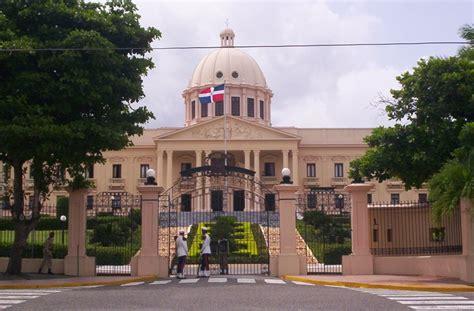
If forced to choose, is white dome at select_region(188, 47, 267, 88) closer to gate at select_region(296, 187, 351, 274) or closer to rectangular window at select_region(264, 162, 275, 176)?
rectangular window at select_region(264, 162, 275, 176)

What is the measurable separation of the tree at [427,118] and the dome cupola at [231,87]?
5384 centimetres

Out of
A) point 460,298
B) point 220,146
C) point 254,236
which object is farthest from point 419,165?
point 220,146

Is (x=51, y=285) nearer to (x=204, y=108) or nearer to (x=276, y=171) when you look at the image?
(x=276, y=171)

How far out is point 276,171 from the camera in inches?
Answer: 2852

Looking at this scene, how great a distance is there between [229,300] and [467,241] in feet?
28.3

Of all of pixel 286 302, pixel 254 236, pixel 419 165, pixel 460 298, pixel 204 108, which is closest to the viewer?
pixel 286 302

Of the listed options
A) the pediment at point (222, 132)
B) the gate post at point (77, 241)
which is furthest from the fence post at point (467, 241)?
the pediment at point (222, 132)

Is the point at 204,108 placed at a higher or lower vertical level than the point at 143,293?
higher

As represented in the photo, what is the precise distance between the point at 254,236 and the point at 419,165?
1659 cm

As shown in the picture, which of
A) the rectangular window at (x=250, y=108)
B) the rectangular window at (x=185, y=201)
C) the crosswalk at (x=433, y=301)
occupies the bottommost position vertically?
the crosswalk at (x=433, y=301)

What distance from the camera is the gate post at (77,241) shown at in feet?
72.3

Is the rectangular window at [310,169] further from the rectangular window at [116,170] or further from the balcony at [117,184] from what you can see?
the rectangular window at [116,170]

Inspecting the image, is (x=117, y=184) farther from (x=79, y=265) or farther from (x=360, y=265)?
(x=360, y=265)

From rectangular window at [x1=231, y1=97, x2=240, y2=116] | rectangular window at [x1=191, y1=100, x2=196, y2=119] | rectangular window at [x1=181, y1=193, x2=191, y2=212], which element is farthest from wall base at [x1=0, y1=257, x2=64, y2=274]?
rectangular window at [x1=191, y1=100, x2=196, y2=119]
